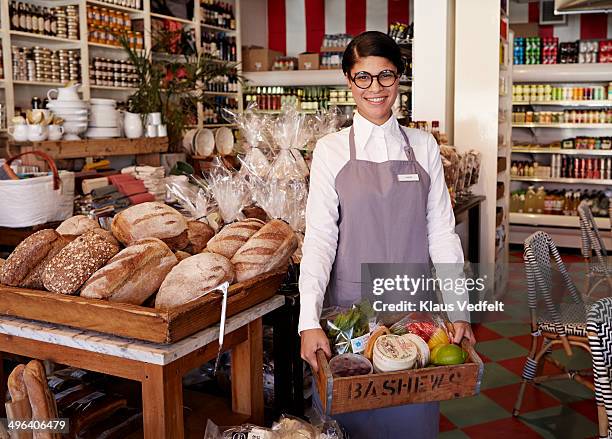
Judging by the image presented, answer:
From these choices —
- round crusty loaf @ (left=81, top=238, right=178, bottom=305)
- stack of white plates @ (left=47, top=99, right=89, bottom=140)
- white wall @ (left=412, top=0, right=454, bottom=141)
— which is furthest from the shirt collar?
white wall @ (left=412, top=0, right=454, bottom=141)

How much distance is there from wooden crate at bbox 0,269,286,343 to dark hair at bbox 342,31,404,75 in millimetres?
686

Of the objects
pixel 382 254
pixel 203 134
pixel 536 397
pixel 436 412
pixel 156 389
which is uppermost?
pixel 203 134

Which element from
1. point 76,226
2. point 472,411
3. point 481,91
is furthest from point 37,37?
point 472,411

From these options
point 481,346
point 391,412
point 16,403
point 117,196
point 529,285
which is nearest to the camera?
point 16,403

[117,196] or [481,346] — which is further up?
[117,196]

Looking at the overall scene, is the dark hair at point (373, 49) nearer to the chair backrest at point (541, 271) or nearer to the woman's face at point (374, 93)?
the woman's face at point (374, 93)

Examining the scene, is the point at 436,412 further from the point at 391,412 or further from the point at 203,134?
the point at 203,134

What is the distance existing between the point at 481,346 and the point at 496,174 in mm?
1452

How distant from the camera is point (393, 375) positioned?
153 centimetres

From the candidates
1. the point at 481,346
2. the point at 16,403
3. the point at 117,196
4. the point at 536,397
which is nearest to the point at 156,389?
the point at 16,403

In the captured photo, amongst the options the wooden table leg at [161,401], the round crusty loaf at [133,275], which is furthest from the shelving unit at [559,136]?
the wooden table leg at [161,401]

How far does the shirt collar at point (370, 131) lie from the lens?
79.0 inches

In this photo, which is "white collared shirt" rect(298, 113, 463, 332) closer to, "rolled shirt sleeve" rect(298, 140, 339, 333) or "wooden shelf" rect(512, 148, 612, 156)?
"rolled shirt sleeve" rect(298, 140, 339, 333)

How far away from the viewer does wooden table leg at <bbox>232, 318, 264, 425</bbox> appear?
1.89m
